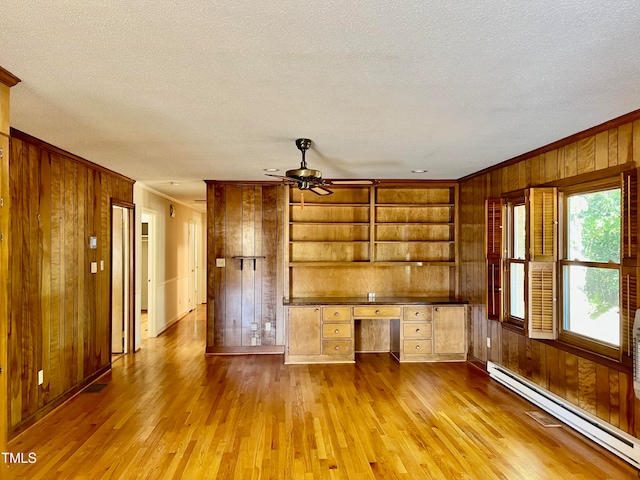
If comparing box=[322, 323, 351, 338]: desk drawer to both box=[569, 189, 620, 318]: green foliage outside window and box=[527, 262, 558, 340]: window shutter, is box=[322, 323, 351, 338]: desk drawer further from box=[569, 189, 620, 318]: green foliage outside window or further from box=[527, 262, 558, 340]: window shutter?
box=[569, 189, 620, 318]: green foliage outside window

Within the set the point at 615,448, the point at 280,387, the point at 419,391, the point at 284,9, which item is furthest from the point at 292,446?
the point at 284,9

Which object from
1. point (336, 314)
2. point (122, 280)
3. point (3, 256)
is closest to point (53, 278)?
point (3, 256)

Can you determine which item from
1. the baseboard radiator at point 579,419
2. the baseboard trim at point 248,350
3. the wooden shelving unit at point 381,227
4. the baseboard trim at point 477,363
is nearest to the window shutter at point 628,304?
the baseboard radiator at point 579,419

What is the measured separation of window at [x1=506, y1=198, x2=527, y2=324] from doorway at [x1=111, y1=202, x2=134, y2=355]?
4936mm

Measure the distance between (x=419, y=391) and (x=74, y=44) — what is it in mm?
4152

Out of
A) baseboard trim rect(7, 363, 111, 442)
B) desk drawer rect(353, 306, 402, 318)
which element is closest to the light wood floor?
baseboard trim rect(7, 363, 111, 442)

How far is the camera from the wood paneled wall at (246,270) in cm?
581

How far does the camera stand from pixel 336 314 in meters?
5.35

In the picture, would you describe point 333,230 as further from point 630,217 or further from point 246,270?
point 630,217

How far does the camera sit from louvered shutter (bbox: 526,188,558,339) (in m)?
3.69

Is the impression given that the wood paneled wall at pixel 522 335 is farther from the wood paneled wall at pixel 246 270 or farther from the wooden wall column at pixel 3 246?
the wooden wall column at pixel 3 246

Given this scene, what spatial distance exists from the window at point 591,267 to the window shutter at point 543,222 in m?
0.10

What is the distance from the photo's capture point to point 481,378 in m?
4.74

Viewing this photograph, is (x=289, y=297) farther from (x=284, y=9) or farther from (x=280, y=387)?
(x=284, y=9)
